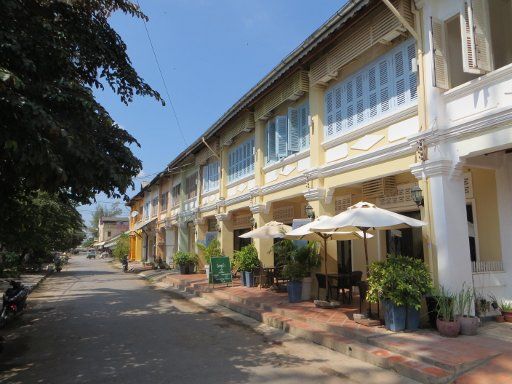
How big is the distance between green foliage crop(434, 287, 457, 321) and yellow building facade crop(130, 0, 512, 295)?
12.8 inches

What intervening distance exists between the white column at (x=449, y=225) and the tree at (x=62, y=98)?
5203mm

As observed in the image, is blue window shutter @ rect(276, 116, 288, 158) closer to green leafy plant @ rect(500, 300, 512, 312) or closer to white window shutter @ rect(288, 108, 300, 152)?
white window shutter @ rect(288, 108, 300, 152)

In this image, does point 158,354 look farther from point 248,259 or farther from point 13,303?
point 248,259

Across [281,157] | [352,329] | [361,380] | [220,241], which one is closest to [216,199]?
[220,241]

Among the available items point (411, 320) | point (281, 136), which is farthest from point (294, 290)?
point (281, 136)

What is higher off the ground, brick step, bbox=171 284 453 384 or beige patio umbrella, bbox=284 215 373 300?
beige patio umbrella, bbox=284 215 373 300

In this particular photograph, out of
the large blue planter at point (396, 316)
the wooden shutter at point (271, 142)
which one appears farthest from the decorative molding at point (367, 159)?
the wooden shutter at point (271, 142)

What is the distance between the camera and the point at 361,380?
5.47m

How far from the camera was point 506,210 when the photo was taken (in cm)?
778

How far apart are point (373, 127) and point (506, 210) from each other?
304 centimetres

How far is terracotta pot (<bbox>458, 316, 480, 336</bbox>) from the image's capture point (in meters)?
6.66

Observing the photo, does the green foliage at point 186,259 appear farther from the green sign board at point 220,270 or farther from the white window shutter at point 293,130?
the white window shutter at point 293,130

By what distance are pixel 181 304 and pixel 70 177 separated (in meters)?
A: 7.79

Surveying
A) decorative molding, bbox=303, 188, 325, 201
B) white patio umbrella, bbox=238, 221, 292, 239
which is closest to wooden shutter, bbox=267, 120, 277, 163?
white patio umbrella, bbox=238, 221, 292, 239
